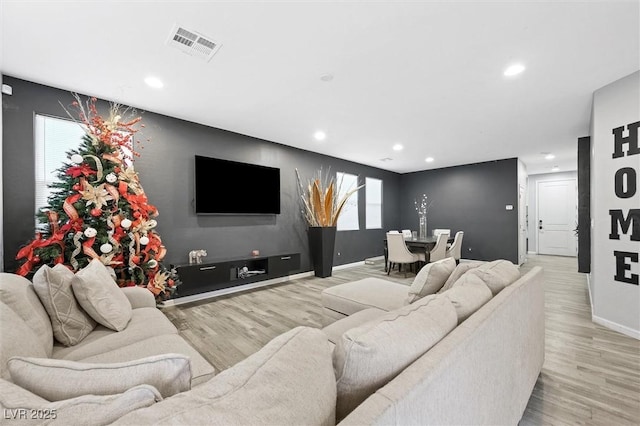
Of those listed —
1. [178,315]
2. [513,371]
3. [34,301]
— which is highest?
[34,301]

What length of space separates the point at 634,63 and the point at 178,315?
5.71m

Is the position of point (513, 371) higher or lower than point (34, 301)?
lower

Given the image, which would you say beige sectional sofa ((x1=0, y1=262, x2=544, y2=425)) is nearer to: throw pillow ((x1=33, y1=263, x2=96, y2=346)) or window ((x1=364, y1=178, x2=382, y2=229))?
throw pillow ((x1=33, y1=263, x2=96, y2=346))

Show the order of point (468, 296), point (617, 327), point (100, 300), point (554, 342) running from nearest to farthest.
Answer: point (468, 296), point (100, 300), point (554, 342), point (617, 327)

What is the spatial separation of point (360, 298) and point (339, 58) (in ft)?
7.27

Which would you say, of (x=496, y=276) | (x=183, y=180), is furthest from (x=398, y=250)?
(x=183, y=180)

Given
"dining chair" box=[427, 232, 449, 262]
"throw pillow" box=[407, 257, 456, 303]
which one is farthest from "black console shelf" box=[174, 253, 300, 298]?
"throw pillow" box=[407, 257, 456, 303]

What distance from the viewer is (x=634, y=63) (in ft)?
8.79

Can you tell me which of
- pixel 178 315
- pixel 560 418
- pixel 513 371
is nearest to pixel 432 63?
pixel 513 371

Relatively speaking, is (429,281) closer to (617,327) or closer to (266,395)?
(266,395)

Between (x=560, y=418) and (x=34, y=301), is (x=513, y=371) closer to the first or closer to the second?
(x=560, y=418)

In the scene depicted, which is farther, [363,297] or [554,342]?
[554,342]

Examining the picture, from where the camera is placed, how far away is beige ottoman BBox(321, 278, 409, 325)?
88.5 inches

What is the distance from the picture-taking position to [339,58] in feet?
8.42
